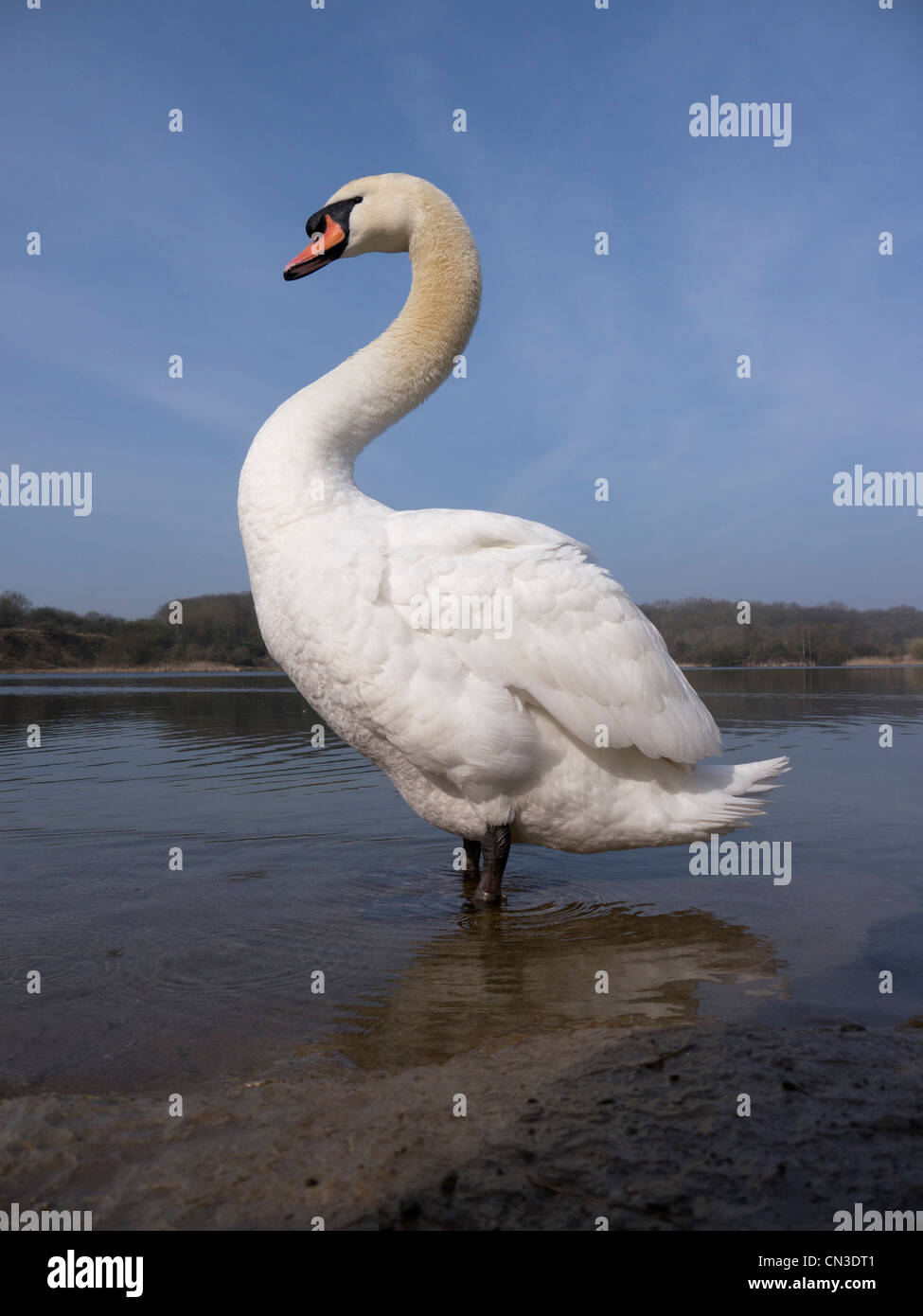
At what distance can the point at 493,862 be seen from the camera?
16.8 feet

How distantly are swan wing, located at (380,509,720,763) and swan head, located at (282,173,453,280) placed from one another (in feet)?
7.35

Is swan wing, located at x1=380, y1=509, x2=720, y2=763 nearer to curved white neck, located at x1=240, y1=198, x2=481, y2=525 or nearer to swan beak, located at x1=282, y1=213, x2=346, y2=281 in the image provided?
curved white neck, located at x1=240, y1=198, x2=481, y2=525

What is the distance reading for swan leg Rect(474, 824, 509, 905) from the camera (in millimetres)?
5059

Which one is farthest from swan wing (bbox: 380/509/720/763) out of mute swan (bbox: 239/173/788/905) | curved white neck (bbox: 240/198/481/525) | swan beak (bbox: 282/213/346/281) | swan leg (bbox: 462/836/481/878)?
swan beak (bbox: 282/213/346/281)

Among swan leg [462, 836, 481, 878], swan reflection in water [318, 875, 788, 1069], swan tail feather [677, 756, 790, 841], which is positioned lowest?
swan reflection in water [318, 875, 788, 1069]

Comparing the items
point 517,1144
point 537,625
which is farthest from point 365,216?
point 517,1144

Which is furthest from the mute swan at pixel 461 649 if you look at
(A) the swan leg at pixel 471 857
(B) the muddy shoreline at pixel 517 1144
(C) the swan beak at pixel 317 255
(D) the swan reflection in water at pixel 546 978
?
(B) the muddy shoreline at pixel 517 1144

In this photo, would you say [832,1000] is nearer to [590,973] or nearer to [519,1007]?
[590,973]

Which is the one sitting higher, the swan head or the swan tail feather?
the swan head

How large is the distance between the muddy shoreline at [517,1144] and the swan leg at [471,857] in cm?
285

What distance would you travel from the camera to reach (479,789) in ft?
15.7

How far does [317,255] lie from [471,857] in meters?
4.11
